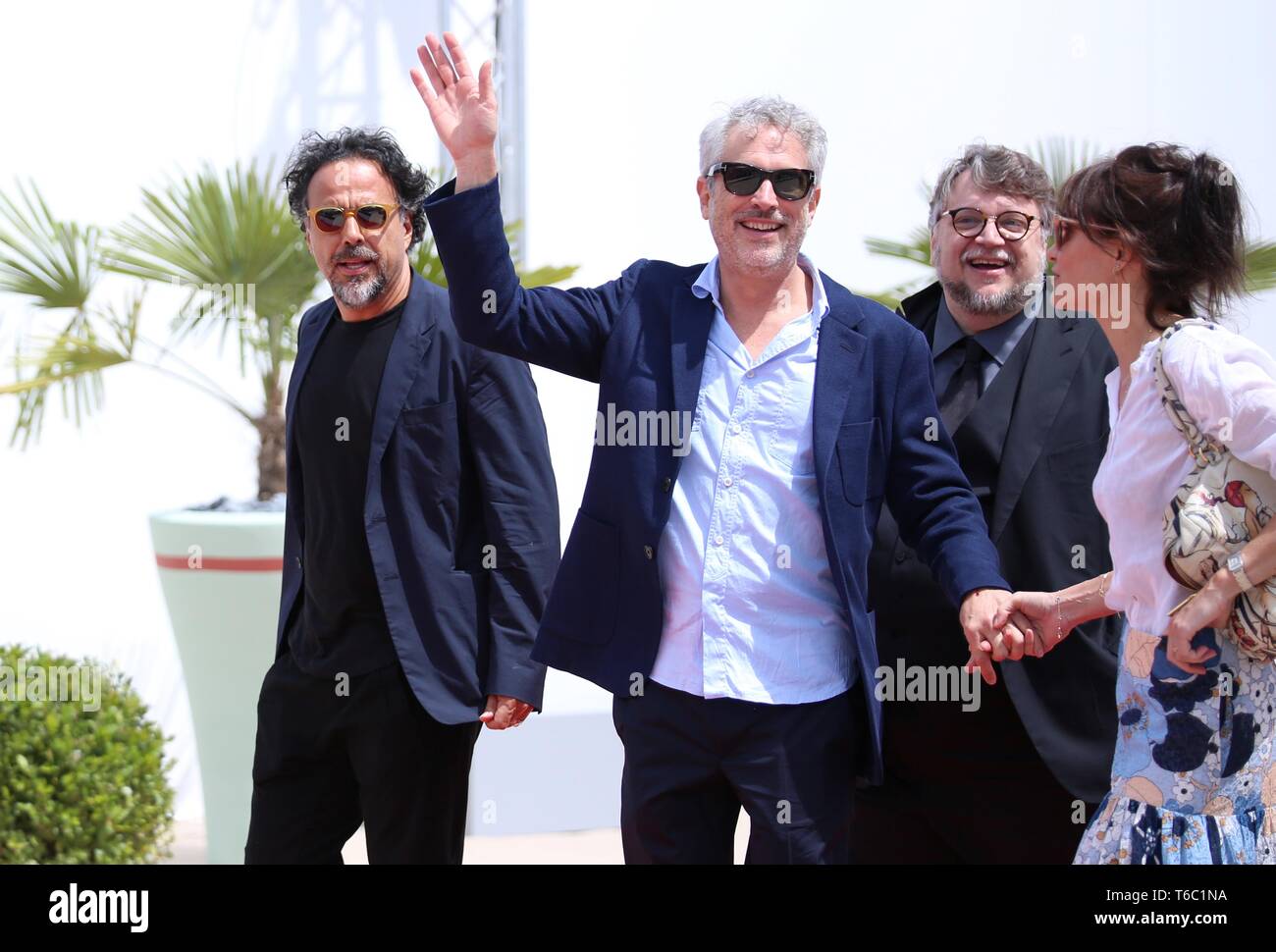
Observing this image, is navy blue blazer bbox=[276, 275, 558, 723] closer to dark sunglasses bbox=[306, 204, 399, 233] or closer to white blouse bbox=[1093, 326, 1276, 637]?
dark sunglasses bbox=[306, 204, 399, 233]

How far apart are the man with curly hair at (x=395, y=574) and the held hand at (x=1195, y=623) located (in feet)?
4.37

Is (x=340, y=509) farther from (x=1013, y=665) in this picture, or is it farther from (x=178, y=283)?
(x=178, y=283)

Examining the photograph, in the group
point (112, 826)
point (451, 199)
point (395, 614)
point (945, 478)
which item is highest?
point (451, 199)

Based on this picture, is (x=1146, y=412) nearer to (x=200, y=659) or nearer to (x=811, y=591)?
(x=811, y=591)

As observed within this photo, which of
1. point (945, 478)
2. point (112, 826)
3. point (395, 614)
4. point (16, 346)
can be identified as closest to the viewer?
point (945, 478)

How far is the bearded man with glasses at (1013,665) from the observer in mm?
3234

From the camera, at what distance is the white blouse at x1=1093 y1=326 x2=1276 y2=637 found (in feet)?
7.94

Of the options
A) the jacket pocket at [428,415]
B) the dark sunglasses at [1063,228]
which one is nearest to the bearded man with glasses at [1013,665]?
the dark sunglasses at [1063,228]

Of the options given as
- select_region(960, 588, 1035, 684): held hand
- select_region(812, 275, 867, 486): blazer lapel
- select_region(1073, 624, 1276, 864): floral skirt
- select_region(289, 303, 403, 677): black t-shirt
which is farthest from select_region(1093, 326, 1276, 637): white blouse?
select_region(289, 303, 403, 677): black t-shirt

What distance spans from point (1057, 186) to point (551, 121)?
1940 mm

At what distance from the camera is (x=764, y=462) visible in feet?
9.21

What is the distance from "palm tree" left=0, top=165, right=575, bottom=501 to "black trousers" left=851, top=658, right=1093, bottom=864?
2.62m

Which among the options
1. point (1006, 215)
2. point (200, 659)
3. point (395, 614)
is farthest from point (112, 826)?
point (1006, 215)
